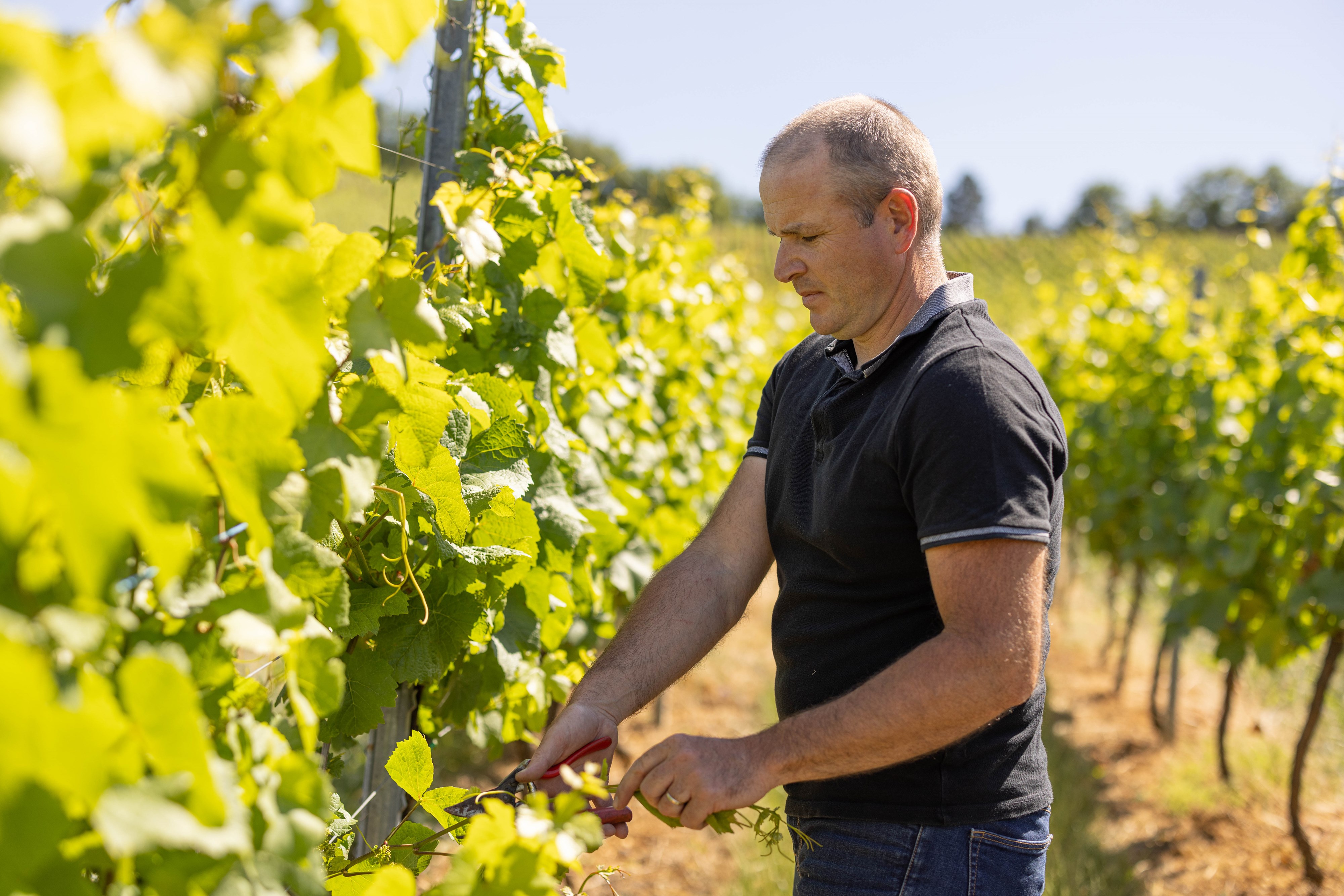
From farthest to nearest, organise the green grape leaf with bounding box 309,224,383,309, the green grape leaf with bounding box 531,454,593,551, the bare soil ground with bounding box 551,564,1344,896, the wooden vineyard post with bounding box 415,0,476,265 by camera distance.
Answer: the bare soil ground with bounding box 551,564,1344,896
the green grape leaf with bounding box 531,454,593,551
the wooden vineyard post with bounding box 415,0,476,265
the green grape leaf with bounding box 309,224,383,309

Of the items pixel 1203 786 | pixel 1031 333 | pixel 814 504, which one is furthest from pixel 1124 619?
pixel 814 504

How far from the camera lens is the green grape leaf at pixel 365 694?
1341mm

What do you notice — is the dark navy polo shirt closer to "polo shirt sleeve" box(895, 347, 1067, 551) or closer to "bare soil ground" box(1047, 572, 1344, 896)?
"polo shirt sleeve" box(895, 347, 1067, 551)

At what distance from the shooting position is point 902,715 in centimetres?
134

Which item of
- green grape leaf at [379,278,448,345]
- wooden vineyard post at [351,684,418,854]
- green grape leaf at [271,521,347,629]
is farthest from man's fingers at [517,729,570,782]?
green grape leaf at [379,278,448,345]

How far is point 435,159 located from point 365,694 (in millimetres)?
1068

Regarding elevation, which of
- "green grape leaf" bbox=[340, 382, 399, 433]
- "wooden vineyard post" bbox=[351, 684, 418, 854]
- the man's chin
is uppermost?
"green grape leaf" bbox=[340, 382, 399, 433]

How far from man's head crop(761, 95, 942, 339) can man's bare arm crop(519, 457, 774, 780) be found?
0.43 metres

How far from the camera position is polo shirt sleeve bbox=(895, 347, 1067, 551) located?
4.32 ft

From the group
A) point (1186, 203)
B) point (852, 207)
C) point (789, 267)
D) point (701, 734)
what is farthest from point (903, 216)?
point (1186, 203)

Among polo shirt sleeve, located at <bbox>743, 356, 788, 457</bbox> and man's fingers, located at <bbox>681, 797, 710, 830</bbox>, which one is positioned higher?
polo shirt sleeve, located at <bbox>743, 356, 788, 457</bbox>

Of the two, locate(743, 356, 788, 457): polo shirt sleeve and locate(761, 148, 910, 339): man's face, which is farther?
locate(743, 356, 788, 457): polo shirt sleeve

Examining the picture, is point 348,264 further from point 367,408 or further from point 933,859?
point 933,859

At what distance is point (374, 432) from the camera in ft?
2.88
